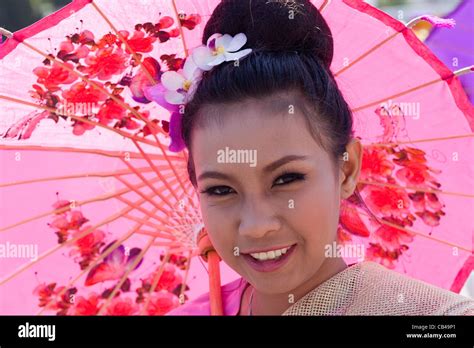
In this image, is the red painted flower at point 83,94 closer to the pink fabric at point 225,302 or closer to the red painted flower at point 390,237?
the pink fabric at point 225,302

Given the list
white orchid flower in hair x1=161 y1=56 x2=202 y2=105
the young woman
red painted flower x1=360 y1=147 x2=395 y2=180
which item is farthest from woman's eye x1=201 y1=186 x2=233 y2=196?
red painted flower x1=360 y1=147 x2=395 y2=180

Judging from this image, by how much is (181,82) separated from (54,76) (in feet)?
1.13

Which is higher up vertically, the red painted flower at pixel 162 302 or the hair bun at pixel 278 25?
the hair bun at pixel 278 25

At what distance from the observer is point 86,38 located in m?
1.86

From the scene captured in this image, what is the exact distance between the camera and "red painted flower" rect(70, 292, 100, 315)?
A: 2027mm

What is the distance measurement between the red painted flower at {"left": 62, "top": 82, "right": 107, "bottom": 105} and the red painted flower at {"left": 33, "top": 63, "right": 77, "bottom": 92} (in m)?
0.02

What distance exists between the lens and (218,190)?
167cm

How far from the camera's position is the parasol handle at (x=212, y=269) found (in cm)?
189

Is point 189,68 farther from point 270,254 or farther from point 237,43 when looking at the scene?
point 270,254

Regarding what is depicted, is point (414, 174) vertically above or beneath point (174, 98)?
beneath

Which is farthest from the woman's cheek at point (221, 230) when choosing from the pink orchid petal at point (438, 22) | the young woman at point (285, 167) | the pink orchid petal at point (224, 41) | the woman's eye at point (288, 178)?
the pink orchid petal at point (438, 22)

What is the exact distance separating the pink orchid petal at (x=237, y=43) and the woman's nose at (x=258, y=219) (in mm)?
355

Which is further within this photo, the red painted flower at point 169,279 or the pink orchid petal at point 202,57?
the red painted flower at point 169,279

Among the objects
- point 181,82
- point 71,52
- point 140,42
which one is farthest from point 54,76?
point 181,82
